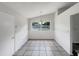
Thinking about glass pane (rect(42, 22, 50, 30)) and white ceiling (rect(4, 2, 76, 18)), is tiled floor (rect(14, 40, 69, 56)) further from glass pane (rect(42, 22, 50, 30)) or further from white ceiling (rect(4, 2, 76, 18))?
glass pane (rect(42, 22, 50, 30))

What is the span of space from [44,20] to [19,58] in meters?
8.51

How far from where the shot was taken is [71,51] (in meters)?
4.58

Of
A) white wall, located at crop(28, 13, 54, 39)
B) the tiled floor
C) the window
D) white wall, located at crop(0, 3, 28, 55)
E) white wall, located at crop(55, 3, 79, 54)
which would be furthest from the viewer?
the window

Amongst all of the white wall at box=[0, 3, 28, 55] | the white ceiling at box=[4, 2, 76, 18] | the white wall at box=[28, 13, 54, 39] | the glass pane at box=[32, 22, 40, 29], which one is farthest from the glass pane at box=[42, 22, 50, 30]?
the white ceiling at box=[4, 2, 76, 18]

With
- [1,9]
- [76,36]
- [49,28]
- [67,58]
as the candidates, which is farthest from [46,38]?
[67,58]

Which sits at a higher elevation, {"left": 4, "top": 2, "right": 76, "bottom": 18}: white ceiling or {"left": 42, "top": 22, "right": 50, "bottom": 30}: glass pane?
{"left": 4, "top": 2, "right": 76, "bottom": 18}: white ceiling

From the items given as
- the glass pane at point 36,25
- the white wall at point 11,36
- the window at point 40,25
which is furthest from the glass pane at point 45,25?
the white wall at point 11,36

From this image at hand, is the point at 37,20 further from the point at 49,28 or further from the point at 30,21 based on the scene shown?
the point at 49,28

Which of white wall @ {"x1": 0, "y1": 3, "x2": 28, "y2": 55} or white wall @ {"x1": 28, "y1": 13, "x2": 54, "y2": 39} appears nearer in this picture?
white wall @ {"x1": 0, "y1": 3, "x2": 28, "y2": 55}

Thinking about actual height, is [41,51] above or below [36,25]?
below

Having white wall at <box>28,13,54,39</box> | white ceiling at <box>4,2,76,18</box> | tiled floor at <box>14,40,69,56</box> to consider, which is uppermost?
white ceiling at <box>4,2,76,18</box>

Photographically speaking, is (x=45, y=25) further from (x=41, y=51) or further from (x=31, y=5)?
(x=31, y=5)

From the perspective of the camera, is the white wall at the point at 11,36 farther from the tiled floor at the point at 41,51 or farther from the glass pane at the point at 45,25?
the glass pane at the point at 45,25

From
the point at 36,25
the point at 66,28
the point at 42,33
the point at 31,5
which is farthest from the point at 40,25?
the point at 31,5
